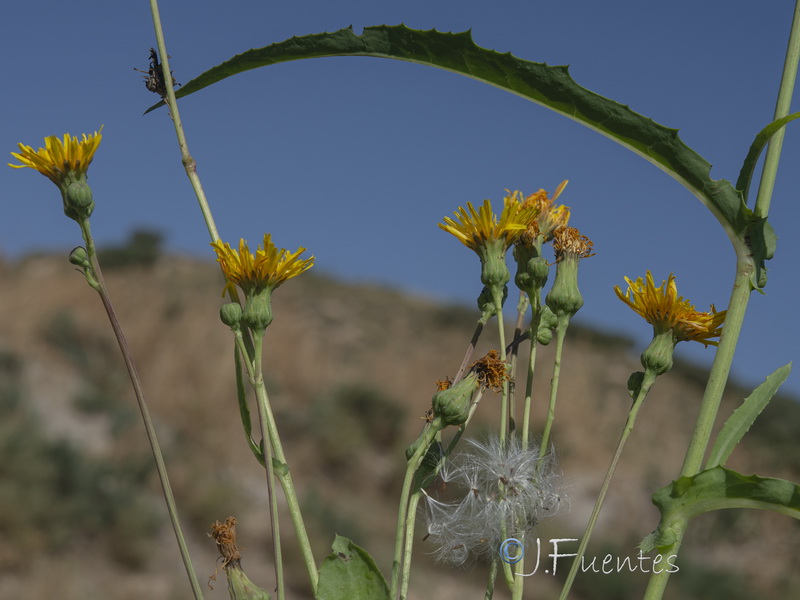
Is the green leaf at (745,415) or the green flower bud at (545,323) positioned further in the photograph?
the green flower bud at (545,323)

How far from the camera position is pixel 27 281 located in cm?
1582

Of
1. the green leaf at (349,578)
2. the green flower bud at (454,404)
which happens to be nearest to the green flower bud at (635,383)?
the green flower bud at (454,404)

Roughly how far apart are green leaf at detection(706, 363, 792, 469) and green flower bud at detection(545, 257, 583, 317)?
21cm

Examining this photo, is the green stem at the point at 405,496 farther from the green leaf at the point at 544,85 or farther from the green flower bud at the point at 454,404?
the green leaf at the point at 544,85

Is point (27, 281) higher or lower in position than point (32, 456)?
higher

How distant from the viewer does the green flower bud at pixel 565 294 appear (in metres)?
0.97

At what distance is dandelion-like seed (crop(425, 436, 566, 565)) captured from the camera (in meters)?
0.87

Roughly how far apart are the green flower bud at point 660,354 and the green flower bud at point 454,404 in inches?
9.2

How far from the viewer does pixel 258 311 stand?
87 cm

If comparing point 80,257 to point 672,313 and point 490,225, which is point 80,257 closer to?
point 490,225

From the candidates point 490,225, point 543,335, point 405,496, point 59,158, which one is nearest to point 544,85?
point 490,225

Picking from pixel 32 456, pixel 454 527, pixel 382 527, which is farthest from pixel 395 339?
pixel 454 527

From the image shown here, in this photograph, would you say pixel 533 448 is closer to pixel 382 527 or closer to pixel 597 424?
pixel 382 527

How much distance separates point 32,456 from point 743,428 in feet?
29.3
